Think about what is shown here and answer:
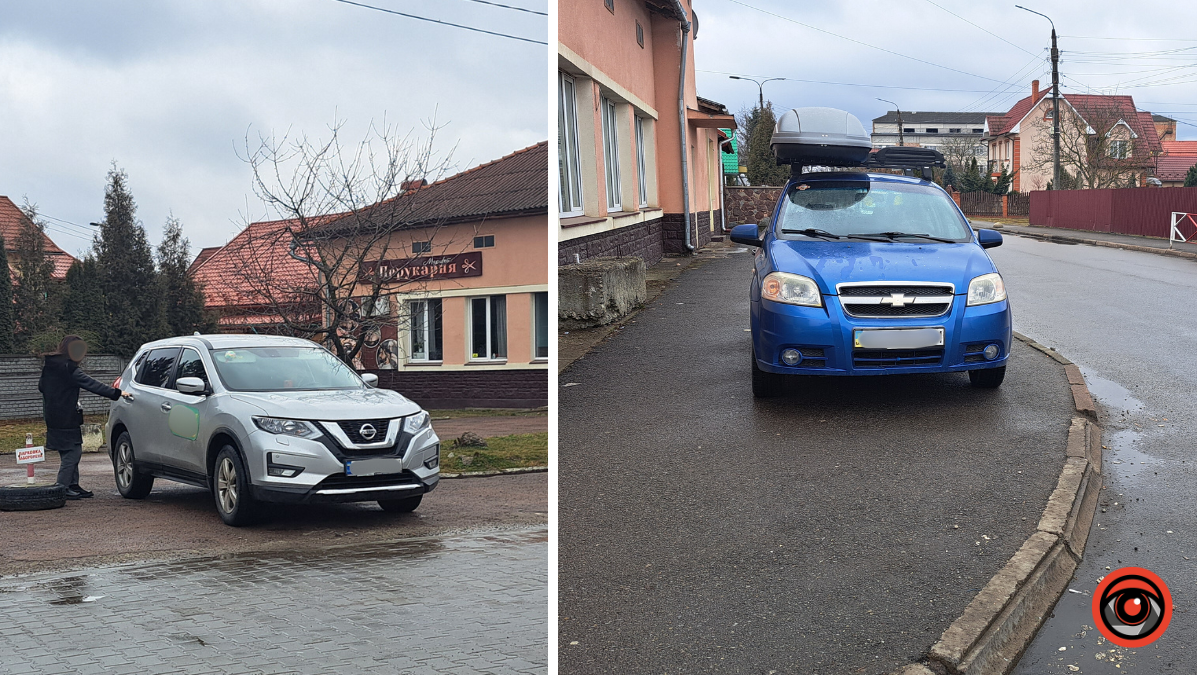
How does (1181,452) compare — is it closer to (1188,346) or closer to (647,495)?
(647,495)

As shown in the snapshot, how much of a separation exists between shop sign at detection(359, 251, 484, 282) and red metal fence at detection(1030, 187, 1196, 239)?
72.2ft

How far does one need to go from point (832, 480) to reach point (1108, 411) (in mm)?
2490

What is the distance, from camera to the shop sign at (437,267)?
4754 mm

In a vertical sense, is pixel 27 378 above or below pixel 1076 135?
below

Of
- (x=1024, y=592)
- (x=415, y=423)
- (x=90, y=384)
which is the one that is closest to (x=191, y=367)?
(x=90, y=384)

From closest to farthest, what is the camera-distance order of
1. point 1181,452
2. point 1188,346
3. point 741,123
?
point 1181,452 → point 1188,346 → point 741,123

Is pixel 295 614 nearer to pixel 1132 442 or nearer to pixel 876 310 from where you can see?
pixel 876 310

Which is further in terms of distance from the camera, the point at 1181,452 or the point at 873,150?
the point at 873,150

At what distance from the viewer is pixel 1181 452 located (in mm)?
5223

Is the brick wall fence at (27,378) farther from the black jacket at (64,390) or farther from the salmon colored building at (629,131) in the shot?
the salmon colored building at (629,131)

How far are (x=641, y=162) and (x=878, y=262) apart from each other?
1057 cm

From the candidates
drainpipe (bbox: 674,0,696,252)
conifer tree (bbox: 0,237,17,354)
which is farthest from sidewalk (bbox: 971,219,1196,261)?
conifer tree (bbox: 0,237,17,354)

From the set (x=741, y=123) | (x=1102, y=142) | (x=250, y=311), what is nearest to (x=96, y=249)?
(x=250, y=311)

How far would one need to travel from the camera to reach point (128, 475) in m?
5.90
